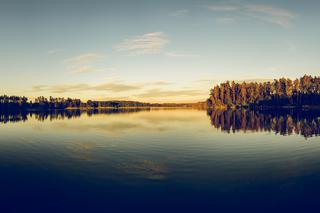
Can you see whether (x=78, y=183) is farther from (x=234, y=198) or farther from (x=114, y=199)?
(x=234, y=198)

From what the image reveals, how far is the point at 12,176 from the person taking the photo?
25562 millimetres

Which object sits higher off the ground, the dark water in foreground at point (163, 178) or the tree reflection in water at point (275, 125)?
the tree reflection in water at point (275, 125)

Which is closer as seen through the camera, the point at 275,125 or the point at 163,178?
the point at 163,178

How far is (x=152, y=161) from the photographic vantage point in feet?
96.8

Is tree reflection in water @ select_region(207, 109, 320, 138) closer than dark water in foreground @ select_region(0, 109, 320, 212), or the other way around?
dark water in foreground @ select_region(0, 109, 320, 212)

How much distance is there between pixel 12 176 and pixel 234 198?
21319 mm

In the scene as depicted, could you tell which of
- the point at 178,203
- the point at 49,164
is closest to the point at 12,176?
the point at 49,164

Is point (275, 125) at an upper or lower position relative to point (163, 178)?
upper

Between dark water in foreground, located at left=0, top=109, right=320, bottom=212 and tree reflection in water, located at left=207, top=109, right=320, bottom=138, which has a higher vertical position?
tree reflection in water, located at left=207, top=109, right=320, bottom=138

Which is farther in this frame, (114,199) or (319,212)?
(114,199)

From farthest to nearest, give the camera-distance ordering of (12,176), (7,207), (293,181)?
(12,176), (293,181), (7,207)

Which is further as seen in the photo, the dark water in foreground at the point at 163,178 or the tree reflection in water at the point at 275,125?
the tree reflection in water at the point at 275,125

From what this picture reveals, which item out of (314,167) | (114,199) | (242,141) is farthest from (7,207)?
(242,141)

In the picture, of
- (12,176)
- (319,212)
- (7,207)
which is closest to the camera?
(319,212)
